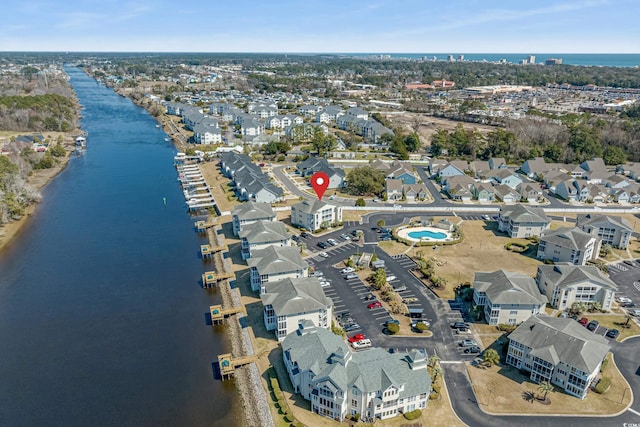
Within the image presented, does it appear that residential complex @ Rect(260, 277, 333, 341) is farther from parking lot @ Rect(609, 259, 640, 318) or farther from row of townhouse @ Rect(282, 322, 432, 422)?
parking lot @ Rect(609, 259, 640, 318)

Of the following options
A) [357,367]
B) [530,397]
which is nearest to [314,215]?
[357,367]

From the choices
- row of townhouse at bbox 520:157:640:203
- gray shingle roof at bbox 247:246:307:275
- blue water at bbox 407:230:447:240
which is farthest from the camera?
row of townhouse at bbox 520:157:640:203

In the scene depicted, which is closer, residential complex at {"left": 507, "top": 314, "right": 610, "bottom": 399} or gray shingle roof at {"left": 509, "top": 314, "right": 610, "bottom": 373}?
residential complex at {"left": 507, "top": 314, "right": 610, "bottom": 399}

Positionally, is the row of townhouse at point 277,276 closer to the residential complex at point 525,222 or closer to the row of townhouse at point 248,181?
the row of townhouse at point 248,181

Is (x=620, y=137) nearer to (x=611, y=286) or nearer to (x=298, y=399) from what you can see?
(x=611, y=286)

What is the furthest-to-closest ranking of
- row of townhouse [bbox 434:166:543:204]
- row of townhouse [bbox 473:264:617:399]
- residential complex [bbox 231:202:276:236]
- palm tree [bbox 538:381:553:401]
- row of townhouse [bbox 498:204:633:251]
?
row of townhouse [bbox 434:166:543:204] < residential complex [bbox 231:202:276:236] < row of townhouse [bbox 498:204:633:251] < row of townhouse [bbox 473:264:617:399] < palm tree [bbox 538:381:553:401]

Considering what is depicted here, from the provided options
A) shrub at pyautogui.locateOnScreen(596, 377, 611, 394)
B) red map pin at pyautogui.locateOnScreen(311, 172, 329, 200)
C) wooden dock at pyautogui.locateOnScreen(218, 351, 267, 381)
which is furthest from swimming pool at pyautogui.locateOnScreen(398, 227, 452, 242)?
wooden dock at pyautogui.locateOnScreen(218, 351, 267, 381)

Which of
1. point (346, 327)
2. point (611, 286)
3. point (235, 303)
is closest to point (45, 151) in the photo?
A: point (235, 303)
